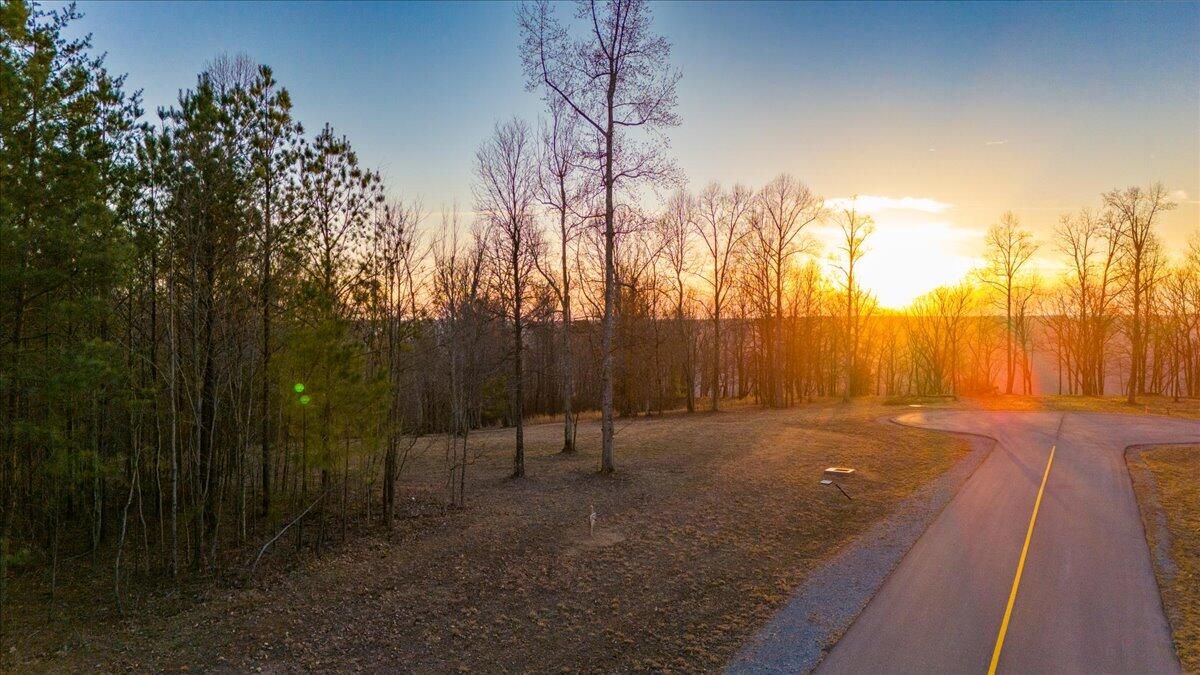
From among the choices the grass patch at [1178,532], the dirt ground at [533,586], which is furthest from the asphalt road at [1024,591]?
the dirt ground at [533,586]

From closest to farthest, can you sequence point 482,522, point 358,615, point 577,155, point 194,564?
point 358,615 → point 194,564 → point 482,522 → point 577,155

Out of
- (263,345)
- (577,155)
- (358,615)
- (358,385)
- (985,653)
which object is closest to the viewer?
(985,653)

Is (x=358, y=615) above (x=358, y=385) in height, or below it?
below

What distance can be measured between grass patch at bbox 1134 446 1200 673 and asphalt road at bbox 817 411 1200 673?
18 cm

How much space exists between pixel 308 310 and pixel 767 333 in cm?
3232

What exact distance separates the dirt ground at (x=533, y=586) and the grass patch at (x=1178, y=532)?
189 inches

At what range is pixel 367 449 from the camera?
1082cm

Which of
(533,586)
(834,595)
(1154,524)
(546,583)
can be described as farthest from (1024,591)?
(533,586)

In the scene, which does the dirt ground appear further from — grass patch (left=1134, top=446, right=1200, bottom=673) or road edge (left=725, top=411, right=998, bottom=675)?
grass patch (left=1134, top=446, right=1200, bottom=673)

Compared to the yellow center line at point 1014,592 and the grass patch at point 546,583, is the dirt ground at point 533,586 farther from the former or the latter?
the yellow center line at point 1014,592

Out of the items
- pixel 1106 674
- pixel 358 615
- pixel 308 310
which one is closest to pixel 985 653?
pixel 1106 674

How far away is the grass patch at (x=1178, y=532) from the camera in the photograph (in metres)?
8.10

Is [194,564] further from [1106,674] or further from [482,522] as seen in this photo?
[1106,674]

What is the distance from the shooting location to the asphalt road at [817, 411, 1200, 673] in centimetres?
739
